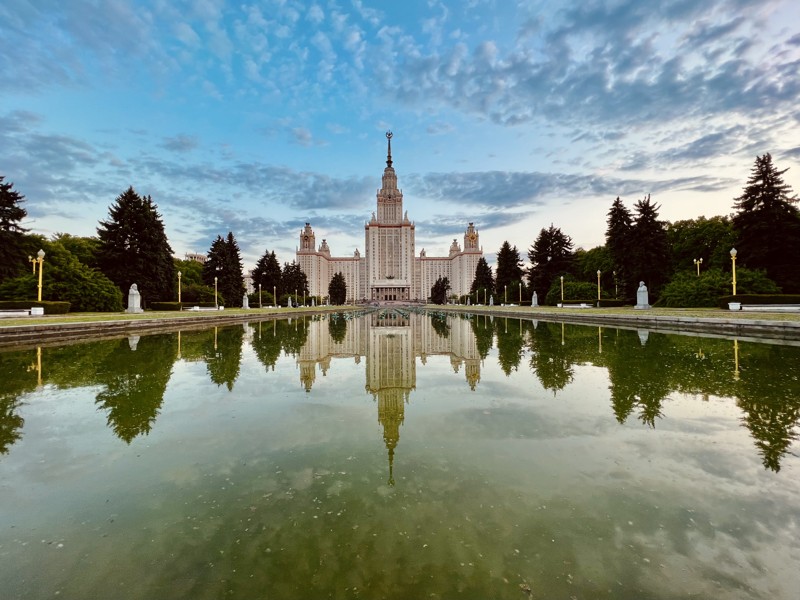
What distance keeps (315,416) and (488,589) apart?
11.5ft

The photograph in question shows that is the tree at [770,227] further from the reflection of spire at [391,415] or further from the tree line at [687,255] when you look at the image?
the reflection of spire at [391,415]

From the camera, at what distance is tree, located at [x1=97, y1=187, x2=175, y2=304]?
3869cm

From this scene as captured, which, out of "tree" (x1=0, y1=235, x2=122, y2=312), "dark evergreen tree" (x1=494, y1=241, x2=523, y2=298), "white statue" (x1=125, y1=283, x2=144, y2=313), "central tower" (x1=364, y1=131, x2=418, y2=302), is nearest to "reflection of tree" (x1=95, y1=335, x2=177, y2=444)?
"white statue" (x1=125, y1=283, x2=144, y2=313)

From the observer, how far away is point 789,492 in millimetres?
3137

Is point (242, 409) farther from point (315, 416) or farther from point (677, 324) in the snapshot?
point (677, 324)

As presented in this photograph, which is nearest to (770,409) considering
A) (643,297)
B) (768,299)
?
(768,299)

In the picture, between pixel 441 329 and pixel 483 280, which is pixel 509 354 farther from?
pixel 483 280

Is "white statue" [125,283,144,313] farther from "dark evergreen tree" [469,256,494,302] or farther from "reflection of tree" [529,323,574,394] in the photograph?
"dark evergreen tree" [469,256,494,302]

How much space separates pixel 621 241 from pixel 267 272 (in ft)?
161

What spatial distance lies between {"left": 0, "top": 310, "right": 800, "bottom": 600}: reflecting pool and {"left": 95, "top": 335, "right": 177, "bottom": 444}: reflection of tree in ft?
0.16

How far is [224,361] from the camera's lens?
1002 cm

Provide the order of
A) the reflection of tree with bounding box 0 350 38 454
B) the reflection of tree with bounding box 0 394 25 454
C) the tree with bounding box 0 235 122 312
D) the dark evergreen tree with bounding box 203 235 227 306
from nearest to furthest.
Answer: the reflection of tree with bounding box 0 394 25 454 → the reflection of tree with bounding box 0 350 38 454 → the tree with bounding box 0 235 122 312 → the dark evergreen tree with bounding box 203 235 227 306

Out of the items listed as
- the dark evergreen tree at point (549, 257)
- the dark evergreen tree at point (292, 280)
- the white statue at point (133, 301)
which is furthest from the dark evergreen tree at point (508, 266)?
the white statue at point (133, 301)

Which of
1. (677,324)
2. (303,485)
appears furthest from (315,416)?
(677,324)
